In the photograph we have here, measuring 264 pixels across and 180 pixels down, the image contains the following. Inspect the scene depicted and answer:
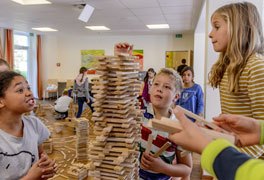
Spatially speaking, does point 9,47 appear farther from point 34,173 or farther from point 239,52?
point 239,52

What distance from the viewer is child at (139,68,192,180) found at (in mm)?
1588

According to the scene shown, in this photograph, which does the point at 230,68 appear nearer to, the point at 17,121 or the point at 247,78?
the point at 247,78

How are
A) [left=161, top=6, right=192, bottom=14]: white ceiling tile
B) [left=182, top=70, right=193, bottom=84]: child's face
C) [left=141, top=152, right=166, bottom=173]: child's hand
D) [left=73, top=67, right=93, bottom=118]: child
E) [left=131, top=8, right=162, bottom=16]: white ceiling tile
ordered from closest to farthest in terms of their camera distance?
[left=141, top=152, right=166, bottom=173]: child's hand → [left=182, top=70, right=193, bottom=84]: child's face → [left=161, top=6, right=192, bottom=14]: white ceiling tile → [left=131, top=8, right=162, bottom=16]: white ceiling tile → [left=73, top=67, right=93, bottom=118]: child

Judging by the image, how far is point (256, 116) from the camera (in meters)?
1.25

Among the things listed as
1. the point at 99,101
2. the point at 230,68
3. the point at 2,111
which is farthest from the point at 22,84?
the point at 230,68

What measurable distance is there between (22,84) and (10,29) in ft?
34.9

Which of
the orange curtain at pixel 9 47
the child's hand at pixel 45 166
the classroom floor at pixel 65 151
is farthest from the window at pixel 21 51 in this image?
the child's hand at pixel 45 166

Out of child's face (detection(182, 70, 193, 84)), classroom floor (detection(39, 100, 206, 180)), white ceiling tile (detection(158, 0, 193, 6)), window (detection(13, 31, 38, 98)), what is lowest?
classroom floor (detection(39, 100, 206, 180))

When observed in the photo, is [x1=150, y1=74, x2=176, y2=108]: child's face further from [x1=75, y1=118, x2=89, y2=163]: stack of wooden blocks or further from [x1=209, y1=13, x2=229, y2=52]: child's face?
[x1=75, y1=118, x2=89, y2=163]: stack of wooden blocks

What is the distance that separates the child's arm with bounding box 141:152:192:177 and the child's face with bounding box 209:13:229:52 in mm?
746

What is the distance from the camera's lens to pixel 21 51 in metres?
12.2

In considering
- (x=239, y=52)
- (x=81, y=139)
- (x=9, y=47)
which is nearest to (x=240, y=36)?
(x=239, y=52)

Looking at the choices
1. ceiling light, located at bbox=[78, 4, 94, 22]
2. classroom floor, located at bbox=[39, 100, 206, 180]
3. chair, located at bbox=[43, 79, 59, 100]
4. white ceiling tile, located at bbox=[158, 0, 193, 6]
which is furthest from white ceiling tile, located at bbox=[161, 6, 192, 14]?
chair, located at bbox=[43, 79, 59, 100]

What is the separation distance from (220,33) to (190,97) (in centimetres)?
276
